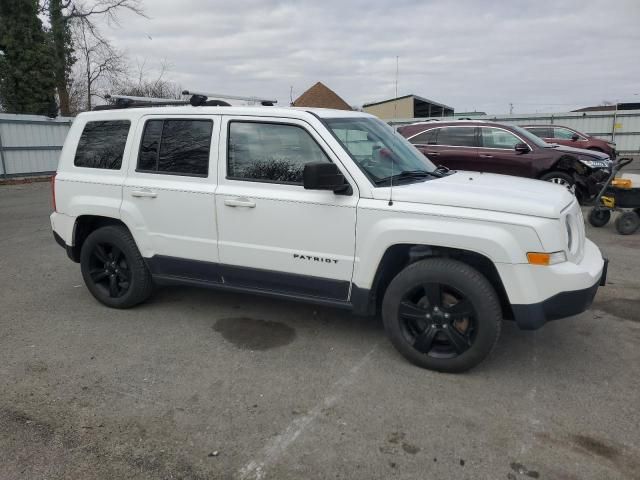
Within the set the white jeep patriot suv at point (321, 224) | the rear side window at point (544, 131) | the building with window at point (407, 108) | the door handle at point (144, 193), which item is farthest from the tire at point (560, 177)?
the building with window at point (407, 108)

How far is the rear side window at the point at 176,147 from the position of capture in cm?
434

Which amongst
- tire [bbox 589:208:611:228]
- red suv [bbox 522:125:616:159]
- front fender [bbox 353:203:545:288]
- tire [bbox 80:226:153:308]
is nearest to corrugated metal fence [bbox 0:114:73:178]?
tire [bbox 80:226:153:308]

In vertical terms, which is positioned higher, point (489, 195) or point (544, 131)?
point (544, 131)

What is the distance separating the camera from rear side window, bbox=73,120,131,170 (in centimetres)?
476

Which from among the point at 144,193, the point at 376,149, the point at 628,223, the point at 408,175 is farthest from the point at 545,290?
the point at 628,223

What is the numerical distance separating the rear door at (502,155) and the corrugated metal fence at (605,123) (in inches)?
612

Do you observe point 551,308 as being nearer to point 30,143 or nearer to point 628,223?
point 628,223

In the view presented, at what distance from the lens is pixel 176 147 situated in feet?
14.7

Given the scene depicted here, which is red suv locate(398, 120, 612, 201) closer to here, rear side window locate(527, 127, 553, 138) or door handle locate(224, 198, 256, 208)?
rear side window locate(527, 127, 553, 138)

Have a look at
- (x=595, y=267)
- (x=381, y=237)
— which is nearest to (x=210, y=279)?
(x=381, y=237)

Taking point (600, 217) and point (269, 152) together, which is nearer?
point (269, 152)

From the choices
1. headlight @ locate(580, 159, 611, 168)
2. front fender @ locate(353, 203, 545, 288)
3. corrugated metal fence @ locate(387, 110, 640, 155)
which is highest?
corrugated metal fence @ locate(387, 110, 640, 155)

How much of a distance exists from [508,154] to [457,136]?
1.09 meters

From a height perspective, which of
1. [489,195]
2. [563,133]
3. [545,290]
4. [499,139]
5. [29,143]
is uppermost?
[563,133]
